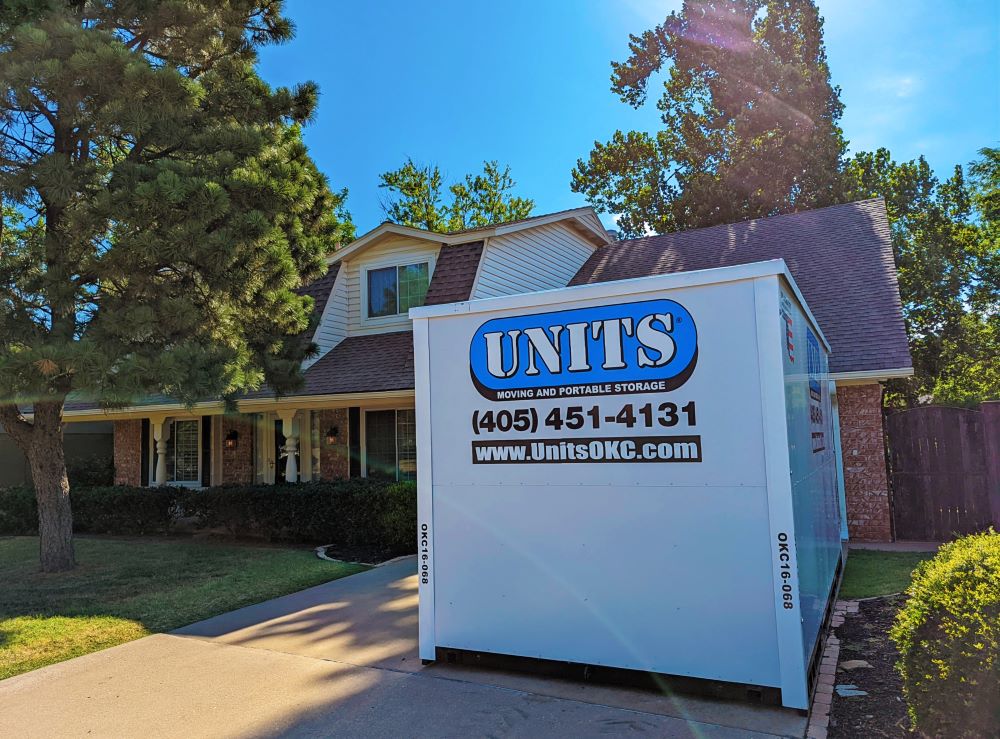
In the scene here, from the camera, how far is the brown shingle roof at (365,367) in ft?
39.6

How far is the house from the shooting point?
1038 centimetres

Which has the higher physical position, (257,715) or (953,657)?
(953,657)

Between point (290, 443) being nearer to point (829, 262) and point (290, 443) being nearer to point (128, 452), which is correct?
point (128, 452)

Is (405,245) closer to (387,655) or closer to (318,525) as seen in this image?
(318,525)

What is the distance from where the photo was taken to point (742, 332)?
13.1 ft

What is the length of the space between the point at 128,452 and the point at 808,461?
1726cm

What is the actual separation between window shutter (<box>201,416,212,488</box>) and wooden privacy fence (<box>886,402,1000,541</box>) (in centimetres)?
1381

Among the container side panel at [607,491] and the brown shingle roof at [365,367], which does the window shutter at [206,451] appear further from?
the container side panel at [607,491]

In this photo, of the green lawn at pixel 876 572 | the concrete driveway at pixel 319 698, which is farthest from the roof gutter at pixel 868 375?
the concrete driveway at pixel 319 698

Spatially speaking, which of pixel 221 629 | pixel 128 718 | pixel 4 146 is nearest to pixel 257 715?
pixel 128 718

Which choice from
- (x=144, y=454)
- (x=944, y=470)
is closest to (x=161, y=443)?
(x=144, y=454)

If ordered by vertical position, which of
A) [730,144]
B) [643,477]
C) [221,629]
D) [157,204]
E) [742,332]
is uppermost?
[730,144]

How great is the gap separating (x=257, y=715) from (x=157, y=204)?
561cm

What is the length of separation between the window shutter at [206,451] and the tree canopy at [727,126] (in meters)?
18.3
